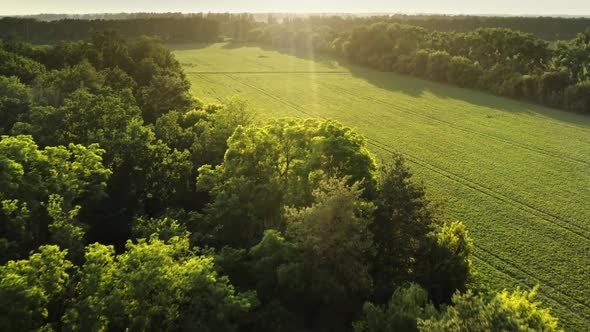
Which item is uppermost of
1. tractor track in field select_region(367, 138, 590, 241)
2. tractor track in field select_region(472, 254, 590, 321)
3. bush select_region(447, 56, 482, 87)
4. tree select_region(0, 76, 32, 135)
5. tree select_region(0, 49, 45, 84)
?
bush select_region(447, 56, 482, 87)

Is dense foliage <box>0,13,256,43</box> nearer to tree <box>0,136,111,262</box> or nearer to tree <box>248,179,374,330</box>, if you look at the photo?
tree <box>0,136,111,262</box>

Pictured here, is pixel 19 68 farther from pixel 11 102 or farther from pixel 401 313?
pixel 401 313

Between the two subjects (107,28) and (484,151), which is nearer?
(484,151)

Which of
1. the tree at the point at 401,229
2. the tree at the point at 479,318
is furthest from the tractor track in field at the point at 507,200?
the tree at the point at 479,318

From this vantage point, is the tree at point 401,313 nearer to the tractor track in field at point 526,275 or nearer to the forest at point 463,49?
the tractor track in field at point 526,275

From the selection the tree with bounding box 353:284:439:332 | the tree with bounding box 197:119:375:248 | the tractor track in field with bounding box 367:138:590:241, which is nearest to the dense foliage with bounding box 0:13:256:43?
the tractor track in field with bounding box 367:138:590:241

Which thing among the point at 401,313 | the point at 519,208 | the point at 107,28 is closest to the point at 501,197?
the point at 519,208
